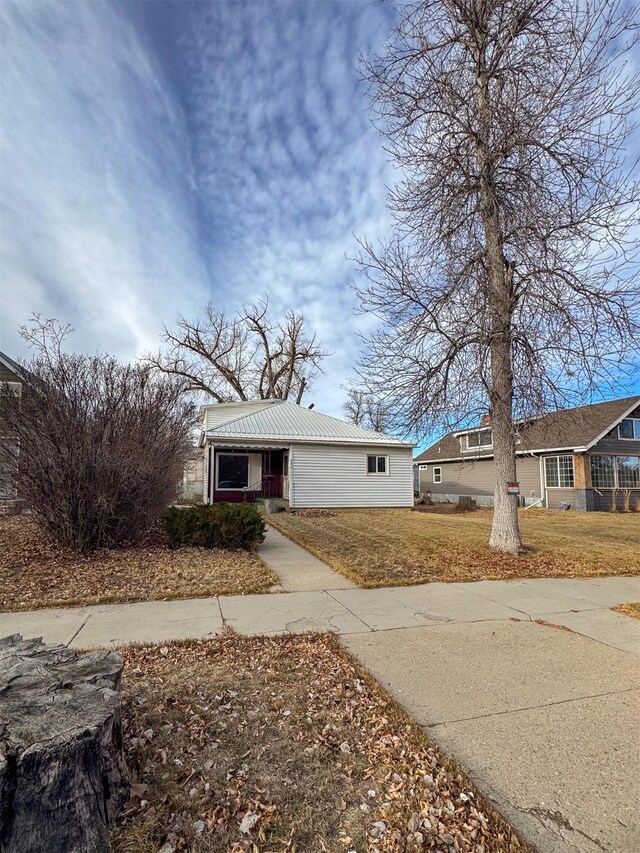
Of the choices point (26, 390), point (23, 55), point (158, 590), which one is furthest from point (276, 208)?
point (158, 590)

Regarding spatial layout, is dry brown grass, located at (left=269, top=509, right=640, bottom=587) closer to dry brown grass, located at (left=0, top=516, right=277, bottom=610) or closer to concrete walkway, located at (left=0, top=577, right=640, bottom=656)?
concrete walkway, located at (left=0, top=577, right=640, bottom=656)

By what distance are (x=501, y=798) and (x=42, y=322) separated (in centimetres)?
843

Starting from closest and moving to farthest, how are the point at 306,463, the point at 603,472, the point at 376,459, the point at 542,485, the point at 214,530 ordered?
Result: 1. the point at 214,530
2. the point at 306,463
3. the point at 376,459
4. the point at 603,472
5. the point at 542,485

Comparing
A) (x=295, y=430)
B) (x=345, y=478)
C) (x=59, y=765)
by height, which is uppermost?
(x=295, y=430)

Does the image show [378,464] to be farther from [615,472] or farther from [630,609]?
[630,609]

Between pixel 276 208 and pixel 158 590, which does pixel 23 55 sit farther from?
pixel 158 590

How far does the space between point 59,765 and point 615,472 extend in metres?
25.9

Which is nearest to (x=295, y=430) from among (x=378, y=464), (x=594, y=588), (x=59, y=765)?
(x=378, y=464)

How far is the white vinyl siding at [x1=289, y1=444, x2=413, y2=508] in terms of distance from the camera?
1753 centimetres

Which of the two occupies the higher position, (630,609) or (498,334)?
(498,334)

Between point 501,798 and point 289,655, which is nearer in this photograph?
point 501,798

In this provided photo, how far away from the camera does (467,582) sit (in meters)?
6.49

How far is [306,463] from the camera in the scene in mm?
17688

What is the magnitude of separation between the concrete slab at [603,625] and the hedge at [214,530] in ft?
16.4
